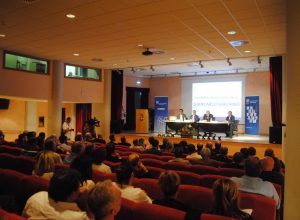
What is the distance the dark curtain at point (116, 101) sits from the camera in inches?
538

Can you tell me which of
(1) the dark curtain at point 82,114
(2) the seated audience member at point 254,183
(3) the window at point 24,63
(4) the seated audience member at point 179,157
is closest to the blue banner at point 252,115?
(1) the dark curtain at point 82,114

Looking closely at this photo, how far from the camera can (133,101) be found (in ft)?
58.5

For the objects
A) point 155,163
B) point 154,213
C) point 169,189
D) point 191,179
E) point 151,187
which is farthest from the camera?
point 155,163

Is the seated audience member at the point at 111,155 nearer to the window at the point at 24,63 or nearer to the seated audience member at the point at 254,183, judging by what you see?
the seated audience member at the point at 254,183

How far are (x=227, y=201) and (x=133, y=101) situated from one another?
622 inches

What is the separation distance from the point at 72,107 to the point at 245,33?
35.0ft

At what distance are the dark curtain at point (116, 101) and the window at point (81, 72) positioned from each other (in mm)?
898

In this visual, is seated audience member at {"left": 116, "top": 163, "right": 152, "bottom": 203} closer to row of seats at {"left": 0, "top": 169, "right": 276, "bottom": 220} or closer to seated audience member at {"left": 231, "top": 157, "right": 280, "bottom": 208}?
row of seats at {"left": 0, "top": 169, "right": 276, "bottom": 220}

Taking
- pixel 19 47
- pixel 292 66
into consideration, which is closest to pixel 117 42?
pixel 19 47

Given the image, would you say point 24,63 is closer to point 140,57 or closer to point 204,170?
point 140,57

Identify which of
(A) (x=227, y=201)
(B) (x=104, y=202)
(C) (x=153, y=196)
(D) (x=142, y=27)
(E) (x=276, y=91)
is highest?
(D) (x=142, y=27)

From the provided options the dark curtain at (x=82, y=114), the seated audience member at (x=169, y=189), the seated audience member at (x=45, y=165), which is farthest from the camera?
the dark curtain at (x=82, y=114)

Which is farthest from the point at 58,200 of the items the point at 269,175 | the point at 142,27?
the point at 142,27

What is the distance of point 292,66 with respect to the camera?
368cm
